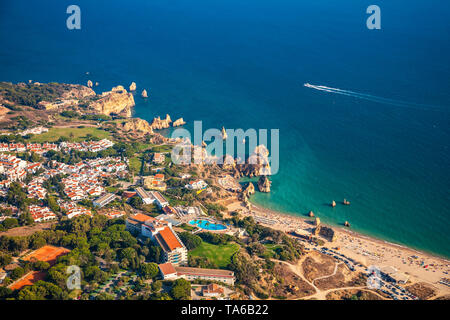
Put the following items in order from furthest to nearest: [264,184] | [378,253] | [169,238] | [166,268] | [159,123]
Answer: [159,123], [264,184], [378,253], [169,238], [166,268]

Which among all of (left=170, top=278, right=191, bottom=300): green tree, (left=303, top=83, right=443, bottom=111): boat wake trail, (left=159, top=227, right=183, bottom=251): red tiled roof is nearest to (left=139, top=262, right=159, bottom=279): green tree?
(left=170, top=278, right=191, bottom=300): green tree

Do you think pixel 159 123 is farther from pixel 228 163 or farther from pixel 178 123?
pixel 228 163

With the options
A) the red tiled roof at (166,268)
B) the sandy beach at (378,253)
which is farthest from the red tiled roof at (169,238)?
the sandy beach at (378,253)

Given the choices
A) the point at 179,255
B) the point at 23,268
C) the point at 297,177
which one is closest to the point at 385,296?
the point at 179,255

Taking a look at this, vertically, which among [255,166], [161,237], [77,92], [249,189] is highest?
[77,92]

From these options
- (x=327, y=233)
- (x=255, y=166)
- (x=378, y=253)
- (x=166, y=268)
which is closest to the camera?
(x=166, y=268)

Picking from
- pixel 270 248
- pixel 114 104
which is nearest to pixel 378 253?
pixel 270 248
